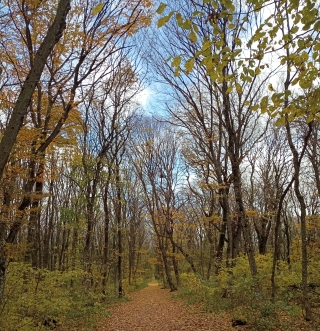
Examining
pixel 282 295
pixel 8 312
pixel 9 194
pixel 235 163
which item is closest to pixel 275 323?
pixel 282 295

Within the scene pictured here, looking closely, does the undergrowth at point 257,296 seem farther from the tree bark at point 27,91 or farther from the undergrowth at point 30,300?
the tree bark at point 27,91

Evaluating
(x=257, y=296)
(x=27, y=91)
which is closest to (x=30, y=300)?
(x=27, y=91)

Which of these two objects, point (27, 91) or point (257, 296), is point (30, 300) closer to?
point (27, 91)

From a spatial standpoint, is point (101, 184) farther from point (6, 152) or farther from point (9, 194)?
point (6, 152)

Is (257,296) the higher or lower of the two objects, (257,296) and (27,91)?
the lower

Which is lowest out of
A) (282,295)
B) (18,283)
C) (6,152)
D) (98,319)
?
(98,319)

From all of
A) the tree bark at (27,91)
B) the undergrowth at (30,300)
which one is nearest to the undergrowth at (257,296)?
the undergrowth at (30,300)

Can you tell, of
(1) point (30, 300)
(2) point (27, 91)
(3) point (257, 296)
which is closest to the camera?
(2) point (27, 91)

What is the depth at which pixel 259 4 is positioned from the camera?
2490 mm

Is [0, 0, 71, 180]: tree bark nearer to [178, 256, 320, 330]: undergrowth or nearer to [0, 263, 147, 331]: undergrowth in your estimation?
[0, 263, 147, 331]: undergrowth

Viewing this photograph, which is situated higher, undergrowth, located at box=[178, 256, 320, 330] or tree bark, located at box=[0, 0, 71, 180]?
tree bark, located at box=[0, 0, 71, 180]

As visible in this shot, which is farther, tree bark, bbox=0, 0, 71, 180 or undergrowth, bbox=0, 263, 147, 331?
undergrowth, bbox=0, 263, 147, 331

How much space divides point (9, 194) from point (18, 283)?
2.14 metres

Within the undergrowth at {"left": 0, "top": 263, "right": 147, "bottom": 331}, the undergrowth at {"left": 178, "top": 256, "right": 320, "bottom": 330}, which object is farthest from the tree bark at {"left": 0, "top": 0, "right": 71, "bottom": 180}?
the undergrowth at {"left": 178, "top": 256, "right": 320, "bottom": 330}
